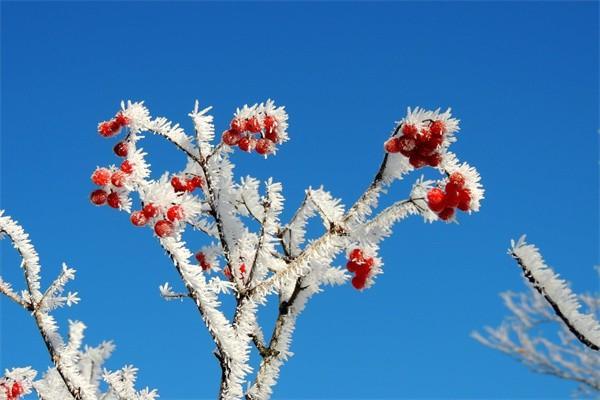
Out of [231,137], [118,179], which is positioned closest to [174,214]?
[118,179]

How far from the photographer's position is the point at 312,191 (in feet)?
9.76

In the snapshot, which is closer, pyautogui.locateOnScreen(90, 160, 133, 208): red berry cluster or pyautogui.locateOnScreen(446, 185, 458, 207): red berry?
pyautogui.locateOnScreen(446, 185, 458, 207): red berry

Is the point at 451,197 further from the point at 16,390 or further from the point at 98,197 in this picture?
the point at 16,390

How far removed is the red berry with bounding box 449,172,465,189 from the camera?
105 inches

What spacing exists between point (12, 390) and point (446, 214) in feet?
6.54

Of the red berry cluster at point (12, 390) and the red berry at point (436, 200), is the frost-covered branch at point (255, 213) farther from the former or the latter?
the red berry cluster at point (12, 390)

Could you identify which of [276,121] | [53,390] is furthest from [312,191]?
[53,390]

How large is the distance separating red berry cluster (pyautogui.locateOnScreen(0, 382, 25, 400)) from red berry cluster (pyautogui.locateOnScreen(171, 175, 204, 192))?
1085mm

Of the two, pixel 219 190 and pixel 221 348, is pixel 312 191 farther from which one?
pixel 221 348

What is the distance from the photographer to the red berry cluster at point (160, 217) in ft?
8.62

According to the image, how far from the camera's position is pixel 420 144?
2.67m

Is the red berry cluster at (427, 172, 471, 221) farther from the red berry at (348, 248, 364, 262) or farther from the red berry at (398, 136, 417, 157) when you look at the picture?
the red berry at (348, 248, 364, 262)

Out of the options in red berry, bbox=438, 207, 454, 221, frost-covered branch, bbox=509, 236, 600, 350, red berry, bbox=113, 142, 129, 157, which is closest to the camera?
frost-covered branch, bbox=509, 236, 600, 350

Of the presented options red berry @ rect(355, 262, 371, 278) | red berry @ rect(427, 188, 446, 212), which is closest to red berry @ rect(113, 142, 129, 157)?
red berry @ rect(355, 262, 371, 278)
